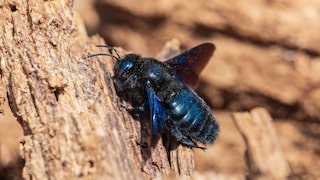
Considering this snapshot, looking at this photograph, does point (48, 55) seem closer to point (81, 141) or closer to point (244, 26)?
point (81, 141)

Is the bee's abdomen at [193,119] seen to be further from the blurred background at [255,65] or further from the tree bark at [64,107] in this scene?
the blurred background at [255,65]

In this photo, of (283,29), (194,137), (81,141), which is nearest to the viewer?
(81,141)

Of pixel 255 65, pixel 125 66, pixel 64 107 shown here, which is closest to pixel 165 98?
pixel 125 66

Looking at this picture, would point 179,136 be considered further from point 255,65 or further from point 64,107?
point 255,65

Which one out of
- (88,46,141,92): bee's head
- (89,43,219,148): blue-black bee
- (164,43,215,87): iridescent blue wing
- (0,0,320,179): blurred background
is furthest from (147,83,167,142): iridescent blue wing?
(0,0,320,179): blurred background

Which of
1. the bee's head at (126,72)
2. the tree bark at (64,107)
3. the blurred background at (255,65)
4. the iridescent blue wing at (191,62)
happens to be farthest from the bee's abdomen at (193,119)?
the blurred background at (255,65)

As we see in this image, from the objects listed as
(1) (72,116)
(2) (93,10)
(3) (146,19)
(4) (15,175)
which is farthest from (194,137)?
(2) (93,10)

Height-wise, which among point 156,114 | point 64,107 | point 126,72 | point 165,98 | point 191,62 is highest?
point 191,62
